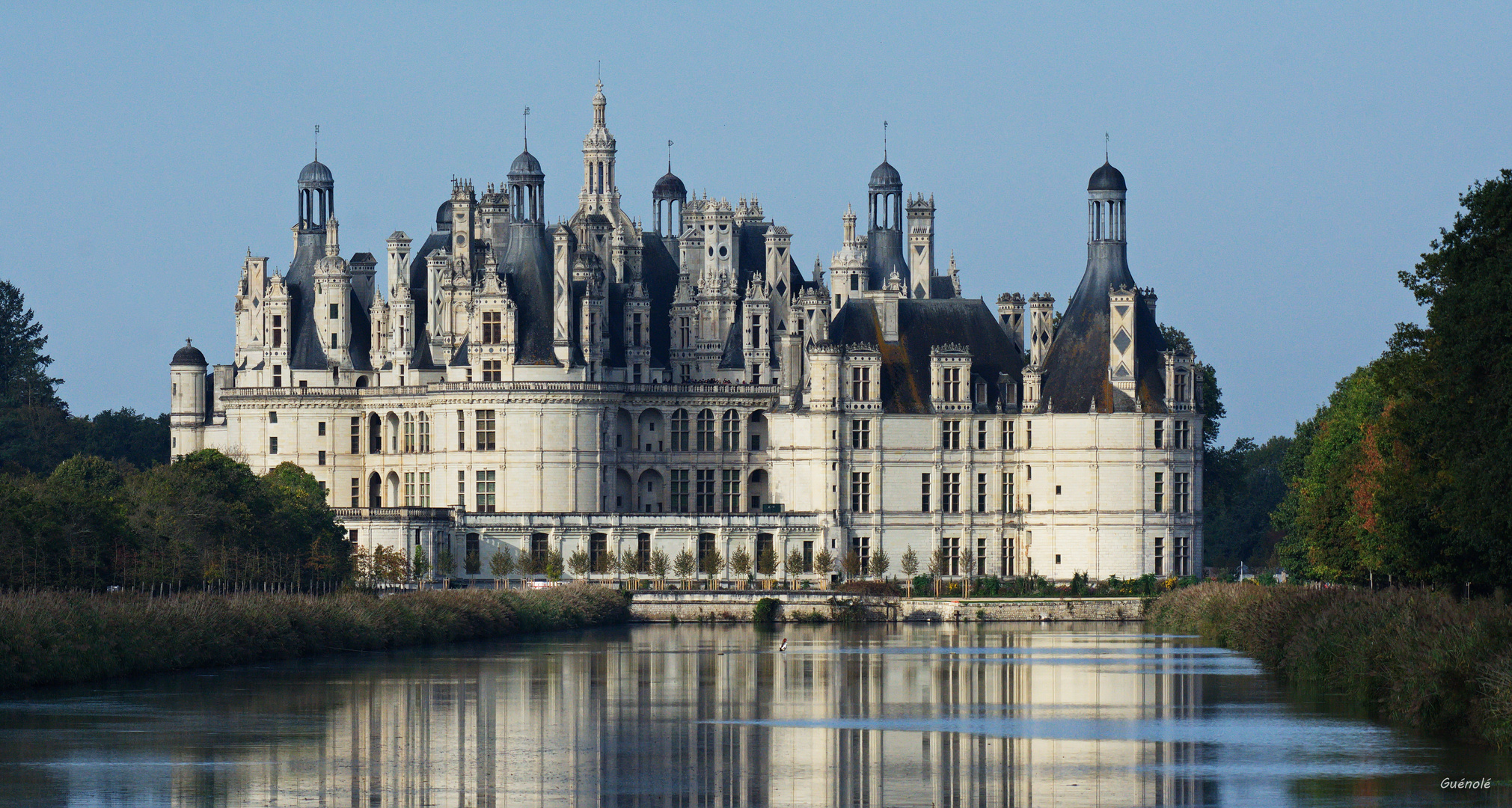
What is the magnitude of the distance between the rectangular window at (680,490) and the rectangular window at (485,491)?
9.00 metres

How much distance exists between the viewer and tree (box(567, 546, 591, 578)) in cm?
9831

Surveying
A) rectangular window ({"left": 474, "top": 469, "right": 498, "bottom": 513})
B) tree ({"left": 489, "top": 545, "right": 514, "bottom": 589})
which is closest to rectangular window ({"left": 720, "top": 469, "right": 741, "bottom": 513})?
rectangular window ({"left": 474, "top": 469, "right": 498, "bottom": 513})

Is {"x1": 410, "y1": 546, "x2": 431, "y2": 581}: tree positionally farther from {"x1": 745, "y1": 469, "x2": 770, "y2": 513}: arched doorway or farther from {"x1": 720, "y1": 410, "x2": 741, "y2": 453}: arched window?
{"x1": 745, "y1": 469, "x2": 770, "y2": 513}: arched doorway

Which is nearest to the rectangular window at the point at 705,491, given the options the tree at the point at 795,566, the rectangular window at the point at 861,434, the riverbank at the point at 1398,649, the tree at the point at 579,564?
the tree at the point at 795,566

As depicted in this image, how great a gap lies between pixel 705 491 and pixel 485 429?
10702mm

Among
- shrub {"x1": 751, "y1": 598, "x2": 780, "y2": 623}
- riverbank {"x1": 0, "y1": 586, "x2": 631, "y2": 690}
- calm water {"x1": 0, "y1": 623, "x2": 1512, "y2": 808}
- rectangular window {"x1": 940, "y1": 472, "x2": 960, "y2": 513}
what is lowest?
shrub {"x1": 751, "y1": 598, "x2": 780, "y2": 623}

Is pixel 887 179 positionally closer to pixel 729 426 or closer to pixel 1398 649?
pixel 729 426

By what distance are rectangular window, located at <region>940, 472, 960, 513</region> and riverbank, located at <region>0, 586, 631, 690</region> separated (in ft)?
90.4

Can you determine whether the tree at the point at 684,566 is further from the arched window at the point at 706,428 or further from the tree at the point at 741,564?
the arched window at the point at 706,428

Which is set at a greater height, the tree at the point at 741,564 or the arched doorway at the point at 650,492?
the arched doorway at the point at 650,492

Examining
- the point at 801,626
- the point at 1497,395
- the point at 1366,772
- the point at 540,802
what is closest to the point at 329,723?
the point at 540,802

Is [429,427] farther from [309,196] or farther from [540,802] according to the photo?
[540,802]

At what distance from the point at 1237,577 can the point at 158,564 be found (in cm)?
5330

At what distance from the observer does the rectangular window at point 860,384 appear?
333ft
